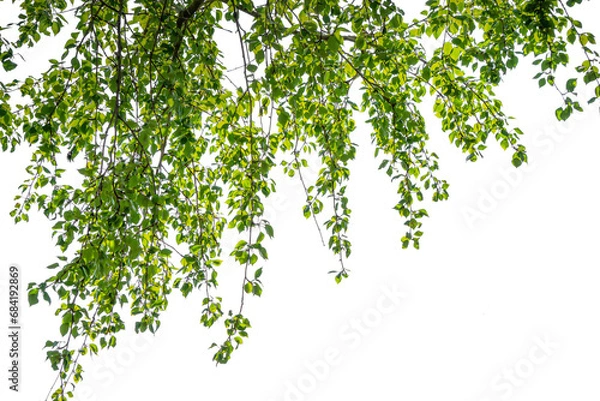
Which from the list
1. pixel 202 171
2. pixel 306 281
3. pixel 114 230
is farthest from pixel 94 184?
pixel 306 281

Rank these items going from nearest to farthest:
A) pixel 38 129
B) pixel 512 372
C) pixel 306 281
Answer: pixel 38 129, pixel 512 372, pixel 306 281

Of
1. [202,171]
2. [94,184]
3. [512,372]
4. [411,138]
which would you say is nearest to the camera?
[94,184]

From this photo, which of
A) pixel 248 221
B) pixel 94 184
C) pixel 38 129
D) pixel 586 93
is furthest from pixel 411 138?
pixel 586 93

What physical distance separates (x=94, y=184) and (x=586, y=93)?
9.61ft

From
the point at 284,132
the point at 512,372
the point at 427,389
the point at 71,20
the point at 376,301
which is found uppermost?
the point at 71,20

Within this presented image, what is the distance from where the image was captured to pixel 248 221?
1149mm

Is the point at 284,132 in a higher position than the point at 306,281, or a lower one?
higher

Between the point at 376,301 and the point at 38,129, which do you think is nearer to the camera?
the point at 38,129

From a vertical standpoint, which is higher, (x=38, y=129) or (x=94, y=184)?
(x=38, y=129)

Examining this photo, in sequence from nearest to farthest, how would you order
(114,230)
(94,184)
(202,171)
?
(114,230)
(94,184)
(202,171)

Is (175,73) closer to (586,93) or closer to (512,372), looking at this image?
(512,372)

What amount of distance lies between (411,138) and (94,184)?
0.94 metres

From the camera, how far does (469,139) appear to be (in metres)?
1.83

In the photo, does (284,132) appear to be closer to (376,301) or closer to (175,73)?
(175,73)
